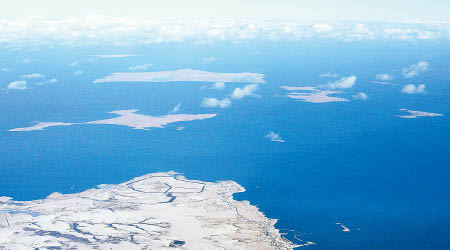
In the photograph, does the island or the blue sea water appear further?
the blue sea water

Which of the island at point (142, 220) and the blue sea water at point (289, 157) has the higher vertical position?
the blue sea water at point (289, 157)

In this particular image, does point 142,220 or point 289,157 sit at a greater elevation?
point 289,157

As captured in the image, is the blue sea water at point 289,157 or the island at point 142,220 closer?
Result: the island at point 142,220

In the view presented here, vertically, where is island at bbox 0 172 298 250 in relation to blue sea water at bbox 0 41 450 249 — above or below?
below

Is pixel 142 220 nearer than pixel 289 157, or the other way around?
pixel 142 220
